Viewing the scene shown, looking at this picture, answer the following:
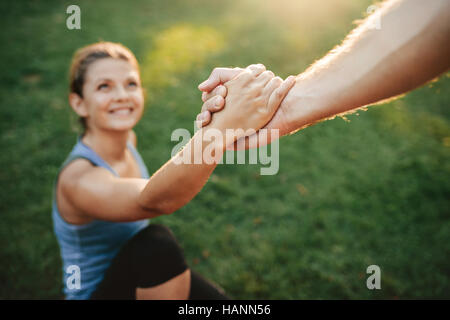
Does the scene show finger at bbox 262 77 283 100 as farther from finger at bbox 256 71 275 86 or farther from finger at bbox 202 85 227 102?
finger at bbox 202 85 227 102

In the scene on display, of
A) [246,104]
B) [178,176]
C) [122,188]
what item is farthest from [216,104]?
[122,188]

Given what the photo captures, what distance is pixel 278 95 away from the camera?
1.66m

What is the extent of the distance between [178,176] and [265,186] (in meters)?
2.61

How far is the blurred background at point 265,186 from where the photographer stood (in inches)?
117

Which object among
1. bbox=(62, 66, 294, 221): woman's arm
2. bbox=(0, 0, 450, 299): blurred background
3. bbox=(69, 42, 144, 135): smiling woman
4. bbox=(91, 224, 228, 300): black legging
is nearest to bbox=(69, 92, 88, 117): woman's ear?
bbox=(69, 42, 144, 135): smiling woman

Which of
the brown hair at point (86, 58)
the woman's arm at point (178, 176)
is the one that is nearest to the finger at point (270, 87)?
the woman's arm at point (178, 176)

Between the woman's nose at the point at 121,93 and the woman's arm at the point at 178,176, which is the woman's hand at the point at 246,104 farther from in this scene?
the woman's nose at the point at 121,93

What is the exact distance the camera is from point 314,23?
809cm

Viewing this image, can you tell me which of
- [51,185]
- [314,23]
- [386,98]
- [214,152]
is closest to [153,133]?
[51,185]

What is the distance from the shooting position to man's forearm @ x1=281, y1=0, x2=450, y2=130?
1.17m

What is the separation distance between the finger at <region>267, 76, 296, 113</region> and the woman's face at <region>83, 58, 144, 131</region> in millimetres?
1165

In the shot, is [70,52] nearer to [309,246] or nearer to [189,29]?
[189,29]

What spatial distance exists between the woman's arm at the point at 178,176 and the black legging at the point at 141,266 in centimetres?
33
